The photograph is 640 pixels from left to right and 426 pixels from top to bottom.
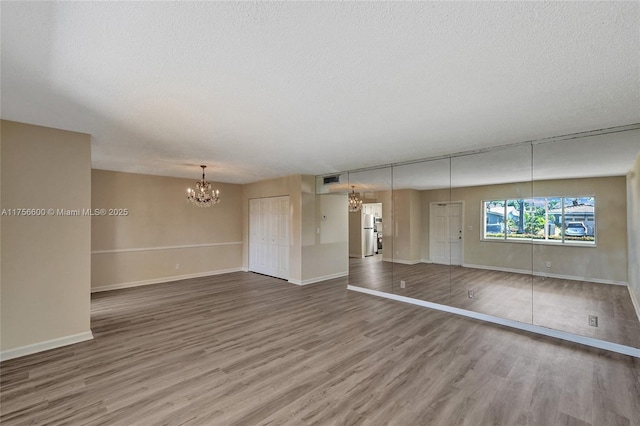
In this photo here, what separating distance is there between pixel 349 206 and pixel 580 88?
5186mm

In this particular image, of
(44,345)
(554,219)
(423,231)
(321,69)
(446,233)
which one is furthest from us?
(423,231)

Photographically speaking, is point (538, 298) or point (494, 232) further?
point (494, 232)

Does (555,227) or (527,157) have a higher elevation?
(527,157)

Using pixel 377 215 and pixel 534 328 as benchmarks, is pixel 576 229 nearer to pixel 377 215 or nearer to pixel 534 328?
pixel 534 328

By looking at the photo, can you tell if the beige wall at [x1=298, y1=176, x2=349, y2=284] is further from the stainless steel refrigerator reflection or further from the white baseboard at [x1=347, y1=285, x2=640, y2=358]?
the white baseboard at [x1=347, y1=285, x2=640, y2=358]

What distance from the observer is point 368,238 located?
9.47 m

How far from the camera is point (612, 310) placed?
3.63 m

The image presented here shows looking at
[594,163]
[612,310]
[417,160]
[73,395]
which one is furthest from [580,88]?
[73,395]

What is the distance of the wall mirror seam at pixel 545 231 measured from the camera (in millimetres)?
3617

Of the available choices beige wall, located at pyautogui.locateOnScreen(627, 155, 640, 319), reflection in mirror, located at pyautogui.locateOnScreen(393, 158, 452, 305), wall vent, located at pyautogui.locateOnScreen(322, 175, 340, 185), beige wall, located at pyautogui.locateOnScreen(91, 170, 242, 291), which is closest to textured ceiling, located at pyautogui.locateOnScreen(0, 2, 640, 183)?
beige wall, located at pyautogui.locateOnScreen(627, 155, 640, 319)

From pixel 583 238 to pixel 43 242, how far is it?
699 cm

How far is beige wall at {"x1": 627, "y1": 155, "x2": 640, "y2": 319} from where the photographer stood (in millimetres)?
3529

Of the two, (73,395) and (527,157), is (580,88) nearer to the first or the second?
(527,157)

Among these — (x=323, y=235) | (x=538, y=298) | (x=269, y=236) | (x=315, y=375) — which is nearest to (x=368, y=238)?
(x=323, y=235)
